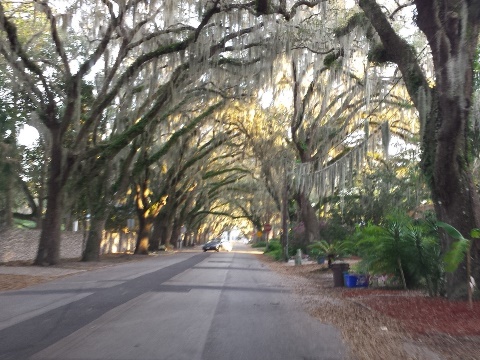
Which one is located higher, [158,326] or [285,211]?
[285,211]

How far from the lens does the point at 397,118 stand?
1076 inches

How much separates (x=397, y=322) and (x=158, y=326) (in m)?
4.35

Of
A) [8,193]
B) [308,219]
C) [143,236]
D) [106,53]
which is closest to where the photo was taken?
[106,53]

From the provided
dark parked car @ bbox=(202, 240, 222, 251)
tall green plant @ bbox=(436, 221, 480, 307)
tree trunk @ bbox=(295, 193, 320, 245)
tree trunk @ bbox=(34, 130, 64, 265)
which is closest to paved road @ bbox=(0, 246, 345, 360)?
tall green plant @ bbox=(436, 221, 480, 307)

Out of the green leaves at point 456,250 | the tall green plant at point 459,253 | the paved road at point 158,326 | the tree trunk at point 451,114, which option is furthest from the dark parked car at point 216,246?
the green leaves at point 456,250

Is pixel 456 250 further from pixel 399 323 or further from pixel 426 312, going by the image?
pixel 399 323

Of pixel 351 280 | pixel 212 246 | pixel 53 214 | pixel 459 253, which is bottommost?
pixel 351 280

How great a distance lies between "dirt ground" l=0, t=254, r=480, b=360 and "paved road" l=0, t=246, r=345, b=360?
444 millimetres

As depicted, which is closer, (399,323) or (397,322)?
(399,323)

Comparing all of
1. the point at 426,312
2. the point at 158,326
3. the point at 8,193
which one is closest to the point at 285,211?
the point at 8,193

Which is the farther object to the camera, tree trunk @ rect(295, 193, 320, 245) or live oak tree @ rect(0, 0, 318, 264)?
tree trunk @ rect(295, 193, 320, 245)

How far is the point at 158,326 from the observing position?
904cm

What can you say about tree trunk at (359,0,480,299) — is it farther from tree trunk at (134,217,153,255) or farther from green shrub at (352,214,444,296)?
tree trunk at (134,217,153,255)

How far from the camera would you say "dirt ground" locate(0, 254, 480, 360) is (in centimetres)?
741
